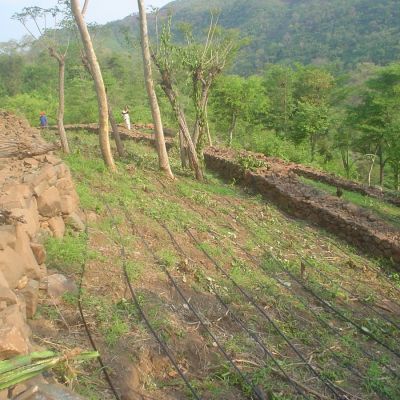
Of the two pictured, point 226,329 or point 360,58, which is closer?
point 226,329

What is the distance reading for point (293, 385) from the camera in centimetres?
476

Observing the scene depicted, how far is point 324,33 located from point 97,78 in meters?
91.3

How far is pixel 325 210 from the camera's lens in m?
10.8

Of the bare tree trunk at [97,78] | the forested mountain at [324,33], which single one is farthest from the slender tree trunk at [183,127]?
the forested mountain at [324,33]

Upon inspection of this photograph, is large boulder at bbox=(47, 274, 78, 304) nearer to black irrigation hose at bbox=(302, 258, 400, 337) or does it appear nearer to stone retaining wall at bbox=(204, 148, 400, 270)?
black irrigation hose at bbox=(302, 258, 400, 337)

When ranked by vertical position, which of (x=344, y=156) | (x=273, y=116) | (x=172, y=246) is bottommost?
(x=344, y=156)

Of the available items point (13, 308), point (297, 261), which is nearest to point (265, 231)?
point (297, 261)

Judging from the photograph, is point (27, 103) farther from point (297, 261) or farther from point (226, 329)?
point (226, 329)

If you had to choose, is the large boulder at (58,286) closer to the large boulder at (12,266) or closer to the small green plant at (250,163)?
the large boulder at (12,266)

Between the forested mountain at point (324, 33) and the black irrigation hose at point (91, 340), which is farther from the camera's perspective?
the forested mountain at point (324, 33)

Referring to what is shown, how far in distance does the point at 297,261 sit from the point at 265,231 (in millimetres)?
1408

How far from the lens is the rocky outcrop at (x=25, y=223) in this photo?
11.9 ft

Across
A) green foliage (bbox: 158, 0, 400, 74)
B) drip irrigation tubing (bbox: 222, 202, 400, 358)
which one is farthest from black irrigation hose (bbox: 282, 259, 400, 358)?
green foliage (bbox: 158, 0, 400, 74)

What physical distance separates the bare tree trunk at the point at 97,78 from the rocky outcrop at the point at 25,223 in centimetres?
275
